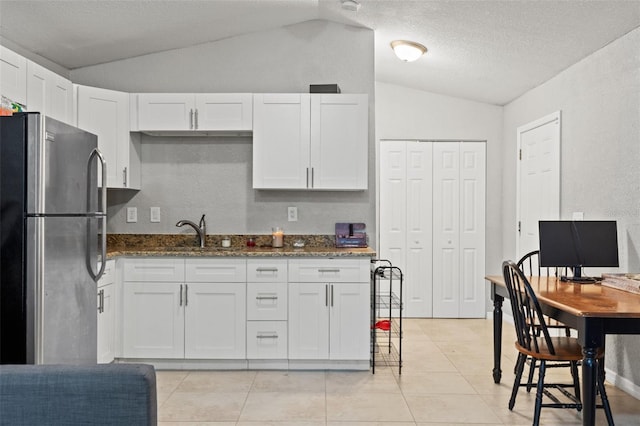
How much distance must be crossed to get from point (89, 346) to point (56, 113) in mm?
1786

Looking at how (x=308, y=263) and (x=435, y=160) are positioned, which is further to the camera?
(x=435, y=160)

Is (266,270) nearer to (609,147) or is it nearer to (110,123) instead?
(110,123)

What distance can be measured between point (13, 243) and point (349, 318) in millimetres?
2324

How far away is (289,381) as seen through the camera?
12.3 feet

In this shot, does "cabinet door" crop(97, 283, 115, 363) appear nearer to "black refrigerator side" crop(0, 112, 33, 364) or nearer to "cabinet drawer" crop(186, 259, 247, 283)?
"cabinet drawer" crop(186, 259, 247, 283)

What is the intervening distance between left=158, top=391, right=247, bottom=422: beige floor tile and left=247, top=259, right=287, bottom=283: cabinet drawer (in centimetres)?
84

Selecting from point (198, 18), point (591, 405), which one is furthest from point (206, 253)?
point (591, 405)

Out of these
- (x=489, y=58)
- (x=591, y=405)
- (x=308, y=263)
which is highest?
(x=489, y=58)

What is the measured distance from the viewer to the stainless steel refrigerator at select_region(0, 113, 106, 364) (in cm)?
237

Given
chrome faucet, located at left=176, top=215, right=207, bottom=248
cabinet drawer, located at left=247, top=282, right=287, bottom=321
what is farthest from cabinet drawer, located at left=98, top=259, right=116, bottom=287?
cabinet drawer, located at left=247, top=282, right=287, bottom=321

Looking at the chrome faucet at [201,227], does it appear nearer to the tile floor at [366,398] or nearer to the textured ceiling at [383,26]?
the tile floor at [366,398]

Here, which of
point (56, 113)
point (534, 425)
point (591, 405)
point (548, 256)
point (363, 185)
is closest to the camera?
point (591, 405)

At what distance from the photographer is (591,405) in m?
2.37

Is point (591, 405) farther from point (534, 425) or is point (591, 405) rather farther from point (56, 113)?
point (56, 113)
